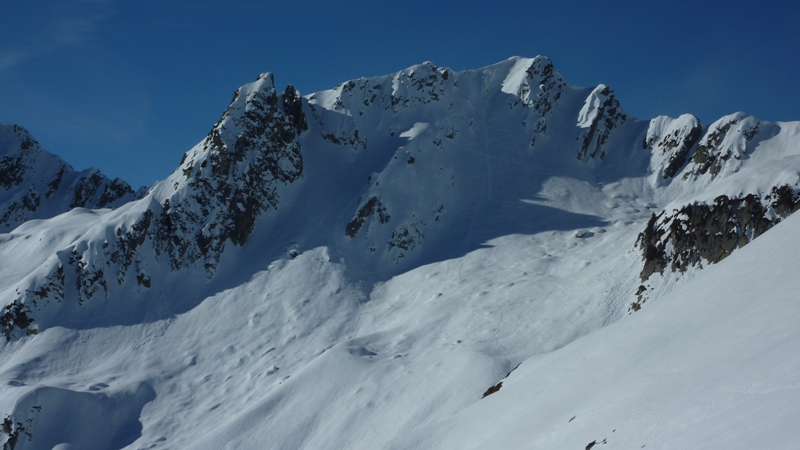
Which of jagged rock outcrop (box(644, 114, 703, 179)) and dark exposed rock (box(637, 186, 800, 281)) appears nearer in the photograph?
dark exposed rock (box(637, 186, 800, 281))

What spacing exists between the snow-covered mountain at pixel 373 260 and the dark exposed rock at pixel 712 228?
0.13m

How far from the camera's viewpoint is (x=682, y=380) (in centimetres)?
1430

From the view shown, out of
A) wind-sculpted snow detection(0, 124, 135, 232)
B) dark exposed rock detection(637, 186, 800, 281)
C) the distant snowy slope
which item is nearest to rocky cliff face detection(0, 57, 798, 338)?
dark exposed rock detection(637, 186, 800, 281)

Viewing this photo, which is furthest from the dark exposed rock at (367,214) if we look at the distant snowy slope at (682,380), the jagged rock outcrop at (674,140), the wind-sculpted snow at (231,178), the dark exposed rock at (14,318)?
the distant snowy slope at (682,380)

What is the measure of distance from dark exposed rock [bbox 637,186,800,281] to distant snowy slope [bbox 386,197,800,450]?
1679cm

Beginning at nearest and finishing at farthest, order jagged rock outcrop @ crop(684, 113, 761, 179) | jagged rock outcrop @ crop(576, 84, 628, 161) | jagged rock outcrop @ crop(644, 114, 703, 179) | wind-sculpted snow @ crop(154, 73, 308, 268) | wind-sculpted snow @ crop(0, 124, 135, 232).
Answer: wind-sculpted snow @ crop(154, 73, 308, 268) < jagged rock outcrop @ crop(684, 113, 761, 179) < jagged rock outcrop @ crop(644, 114, 703, 179) < jagged rock outcrop @ crop(576, 84, 628, 161) < wind-sculpted snow @ crop(0, 124, 135, 232)

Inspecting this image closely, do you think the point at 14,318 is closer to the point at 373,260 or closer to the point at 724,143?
the point at 373,260

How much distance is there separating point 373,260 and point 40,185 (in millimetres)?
80496

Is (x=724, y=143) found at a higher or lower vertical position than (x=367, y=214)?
lower

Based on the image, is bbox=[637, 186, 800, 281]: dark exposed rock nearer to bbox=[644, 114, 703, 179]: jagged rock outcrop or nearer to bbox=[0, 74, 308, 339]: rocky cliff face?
bbox=[644, 114, 703, 179]: jagged rock outcrop

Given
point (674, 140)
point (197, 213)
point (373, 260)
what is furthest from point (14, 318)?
point (674, 140)

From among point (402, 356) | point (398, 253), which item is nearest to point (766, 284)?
point (402, 356)

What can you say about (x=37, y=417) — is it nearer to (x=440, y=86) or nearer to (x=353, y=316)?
(x=353, y=316)

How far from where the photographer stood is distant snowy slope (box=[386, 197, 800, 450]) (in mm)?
11341
